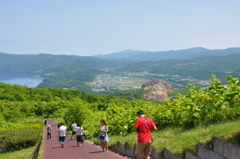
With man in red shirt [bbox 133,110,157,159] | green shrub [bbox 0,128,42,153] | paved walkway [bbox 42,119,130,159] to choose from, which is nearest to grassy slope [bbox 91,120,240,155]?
man in red shirt [bbox 133,110,157,159]

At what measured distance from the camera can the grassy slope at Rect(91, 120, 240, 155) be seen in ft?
21.6

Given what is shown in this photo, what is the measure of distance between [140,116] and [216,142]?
230cm

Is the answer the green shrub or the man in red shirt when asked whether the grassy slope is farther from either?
the green shrub

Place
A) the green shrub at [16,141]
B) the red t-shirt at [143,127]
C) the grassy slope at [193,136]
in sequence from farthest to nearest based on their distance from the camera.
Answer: the green shrub at [16,141] → the red t-shirt at [143,127] → the grassy slope at [193,136]

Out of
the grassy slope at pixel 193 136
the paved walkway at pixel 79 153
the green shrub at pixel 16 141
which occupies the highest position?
the grassy slope at pixel 193 136

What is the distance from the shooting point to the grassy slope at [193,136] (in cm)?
659

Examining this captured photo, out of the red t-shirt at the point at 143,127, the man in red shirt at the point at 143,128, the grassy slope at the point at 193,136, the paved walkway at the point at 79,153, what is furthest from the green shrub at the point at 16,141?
the red t-shirt at the point at 143,127

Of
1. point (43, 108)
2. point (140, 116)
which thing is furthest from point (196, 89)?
point (43, 108)

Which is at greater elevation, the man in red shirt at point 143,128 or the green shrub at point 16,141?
the man in red shirt at point 143,128

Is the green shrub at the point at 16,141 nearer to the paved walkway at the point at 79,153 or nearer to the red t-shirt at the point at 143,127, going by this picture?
the paved walkway at the point at 79,153

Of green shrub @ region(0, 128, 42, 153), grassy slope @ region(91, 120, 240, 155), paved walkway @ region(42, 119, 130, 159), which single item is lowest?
green shrub @ region(0, 128, 42, 153)

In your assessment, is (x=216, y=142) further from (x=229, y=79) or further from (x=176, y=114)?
(x=176, y=114)

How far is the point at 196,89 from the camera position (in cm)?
1048

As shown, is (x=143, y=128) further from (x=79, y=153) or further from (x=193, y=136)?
(x=79, y=153)
